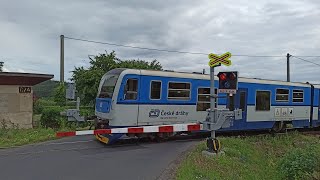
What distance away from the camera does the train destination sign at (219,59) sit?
30.3 feet

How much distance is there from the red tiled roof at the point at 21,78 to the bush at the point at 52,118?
5.31ft

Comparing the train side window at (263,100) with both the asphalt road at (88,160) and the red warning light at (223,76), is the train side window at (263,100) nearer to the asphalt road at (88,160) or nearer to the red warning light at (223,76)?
the asphalt road at (88,160)

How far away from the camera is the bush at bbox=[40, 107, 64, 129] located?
16031 millimetres

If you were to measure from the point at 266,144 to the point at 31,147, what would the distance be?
366 inches

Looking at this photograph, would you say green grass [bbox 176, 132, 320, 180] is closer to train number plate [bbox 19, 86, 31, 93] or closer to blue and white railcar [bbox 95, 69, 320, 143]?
blue and white railcar [bbox 95, 69, 320, 143]

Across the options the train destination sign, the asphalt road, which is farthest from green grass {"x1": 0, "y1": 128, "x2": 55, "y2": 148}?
the train destination sign

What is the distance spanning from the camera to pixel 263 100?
16.3 meters

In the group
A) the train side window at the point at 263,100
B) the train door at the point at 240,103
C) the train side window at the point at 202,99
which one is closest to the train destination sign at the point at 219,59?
the train side window at the point at 202,99

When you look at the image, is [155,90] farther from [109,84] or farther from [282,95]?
[282,95]

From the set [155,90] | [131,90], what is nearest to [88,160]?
[131,90]

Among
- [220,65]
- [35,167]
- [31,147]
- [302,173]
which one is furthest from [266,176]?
[31,147]

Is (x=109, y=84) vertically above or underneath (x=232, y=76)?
underneath

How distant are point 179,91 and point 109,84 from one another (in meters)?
2.80

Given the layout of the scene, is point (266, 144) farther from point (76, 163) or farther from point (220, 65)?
point (76, 163)
